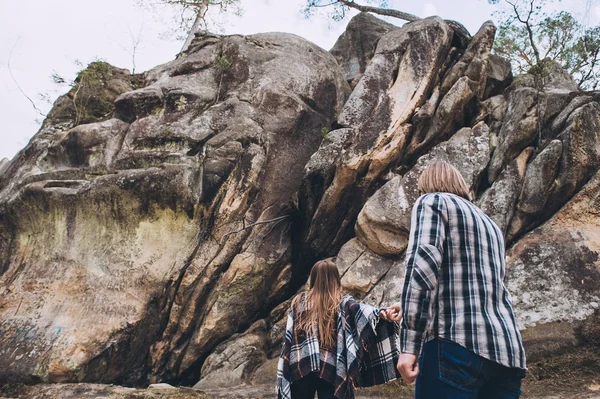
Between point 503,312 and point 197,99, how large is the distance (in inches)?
438

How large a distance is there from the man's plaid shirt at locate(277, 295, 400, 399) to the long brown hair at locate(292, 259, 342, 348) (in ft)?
0.23

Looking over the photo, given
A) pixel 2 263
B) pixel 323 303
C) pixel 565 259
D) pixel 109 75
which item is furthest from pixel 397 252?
pixel 109 75

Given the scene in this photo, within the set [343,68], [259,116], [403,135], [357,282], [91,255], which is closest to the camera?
[357,282]

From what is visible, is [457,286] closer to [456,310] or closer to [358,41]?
[456,310]

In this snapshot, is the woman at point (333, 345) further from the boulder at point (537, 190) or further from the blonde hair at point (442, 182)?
the boulder at point (537, 190)

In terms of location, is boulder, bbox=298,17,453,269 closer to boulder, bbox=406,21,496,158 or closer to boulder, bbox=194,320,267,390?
boulder, bbox=406,21,496,158

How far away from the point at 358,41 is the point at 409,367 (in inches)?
642

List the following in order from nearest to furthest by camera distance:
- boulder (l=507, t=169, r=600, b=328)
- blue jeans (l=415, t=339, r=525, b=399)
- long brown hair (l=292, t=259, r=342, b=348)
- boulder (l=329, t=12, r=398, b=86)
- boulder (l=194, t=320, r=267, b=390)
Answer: blue jeans (l=415, t=339, r=525, b=399)
long brown hair (l=292, t=259, r=342, b=348)
boulder (l=507, t=169, r=600, b=328)
boulder (l=194, t=320, r=267, b=390)
boulder (l=329, t=12, r=398, b=86)

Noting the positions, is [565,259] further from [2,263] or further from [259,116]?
[2,263]

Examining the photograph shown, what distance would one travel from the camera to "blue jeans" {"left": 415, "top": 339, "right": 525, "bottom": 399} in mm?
2768

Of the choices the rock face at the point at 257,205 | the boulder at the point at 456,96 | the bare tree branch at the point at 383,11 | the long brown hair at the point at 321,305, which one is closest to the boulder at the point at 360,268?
the rock face at the point at 257,205

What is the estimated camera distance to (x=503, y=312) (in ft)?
10.2

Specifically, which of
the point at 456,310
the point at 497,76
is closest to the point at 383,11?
the point at 497,76

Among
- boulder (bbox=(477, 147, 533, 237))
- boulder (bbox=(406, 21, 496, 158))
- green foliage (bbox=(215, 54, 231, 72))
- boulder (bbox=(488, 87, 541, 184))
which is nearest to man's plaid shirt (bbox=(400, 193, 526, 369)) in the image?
boulder (bbox=(477, 147, 533, 237))
